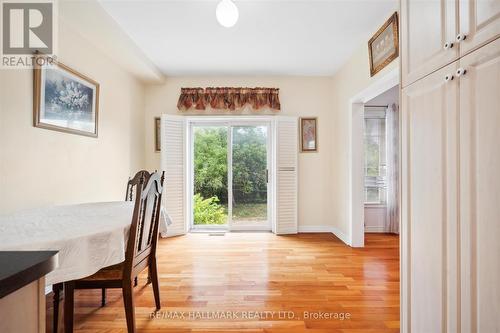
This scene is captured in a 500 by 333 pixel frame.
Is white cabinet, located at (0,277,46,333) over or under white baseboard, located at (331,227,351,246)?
over

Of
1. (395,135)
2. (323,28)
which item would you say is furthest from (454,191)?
(395,135)

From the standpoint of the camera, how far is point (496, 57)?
824 mm

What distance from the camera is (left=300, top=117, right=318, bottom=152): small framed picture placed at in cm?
415

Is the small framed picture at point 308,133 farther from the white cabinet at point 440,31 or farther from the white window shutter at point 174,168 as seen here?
the white cabinet at point 440,31

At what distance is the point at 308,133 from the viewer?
13.6 feet

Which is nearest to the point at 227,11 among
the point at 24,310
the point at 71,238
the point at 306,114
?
the point at 71,238

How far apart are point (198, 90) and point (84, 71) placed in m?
1.67

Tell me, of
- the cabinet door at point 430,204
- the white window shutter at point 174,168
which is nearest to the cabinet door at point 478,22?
the cabinet door at point 430,204

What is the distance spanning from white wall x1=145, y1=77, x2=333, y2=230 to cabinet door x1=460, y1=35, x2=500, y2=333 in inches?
127

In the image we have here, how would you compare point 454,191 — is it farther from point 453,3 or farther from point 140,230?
point 140,230

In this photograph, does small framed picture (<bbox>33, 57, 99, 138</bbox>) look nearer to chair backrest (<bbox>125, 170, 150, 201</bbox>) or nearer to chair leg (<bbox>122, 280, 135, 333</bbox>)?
chair backrest (<bbox>125, 170, 150, 201</bbox>)

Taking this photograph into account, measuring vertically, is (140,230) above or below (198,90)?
below

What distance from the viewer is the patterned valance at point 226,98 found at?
405 centimetres
